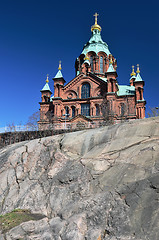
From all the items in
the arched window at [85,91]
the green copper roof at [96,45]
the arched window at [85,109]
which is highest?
the green copper roof at [96,45]

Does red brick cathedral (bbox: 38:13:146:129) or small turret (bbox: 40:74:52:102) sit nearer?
red brick cathedral (bbox: 38:13:146:129)

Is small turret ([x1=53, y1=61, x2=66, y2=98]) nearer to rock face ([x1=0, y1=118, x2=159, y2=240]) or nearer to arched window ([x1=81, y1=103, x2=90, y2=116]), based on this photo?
arched window ([x1=81, y1=103, x2=90, y2=116])

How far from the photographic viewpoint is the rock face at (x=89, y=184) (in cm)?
707

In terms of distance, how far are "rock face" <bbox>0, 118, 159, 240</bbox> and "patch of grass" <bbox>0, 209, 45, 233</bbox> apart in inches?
11.4

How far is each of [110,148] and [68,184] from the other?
8.28 feet

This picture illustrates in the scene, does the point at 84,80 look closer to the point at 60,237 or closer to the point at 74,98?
the point at 74,98

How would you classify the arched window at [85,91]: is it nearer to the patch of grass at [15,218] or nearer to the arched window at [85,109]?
the arched window at [85,109]

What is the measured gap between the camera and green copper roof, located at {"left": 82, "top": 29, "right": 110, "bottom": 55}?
159ft

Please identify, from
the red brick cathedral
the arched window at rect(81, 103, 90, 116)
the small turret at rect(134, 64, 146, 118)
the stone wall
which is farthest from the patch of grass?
the small turret at rect(134, 64, 146, 118)

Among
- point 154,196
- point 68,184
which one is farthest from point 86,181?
point 154,196

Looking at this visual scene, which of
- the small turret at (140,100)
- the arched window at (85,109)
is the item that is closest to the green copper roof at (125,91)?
the small turret at (140,100)

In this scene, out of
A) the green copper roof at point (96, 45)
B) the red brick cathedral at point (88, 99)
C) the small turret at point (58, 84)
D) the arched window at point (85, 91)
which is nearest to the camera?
the red brick cathedral at point (88, 99)

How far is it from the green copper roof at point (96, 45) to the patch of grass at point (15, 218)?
141ft

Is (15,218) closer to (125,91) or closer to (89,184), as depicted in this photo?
(89,184)
